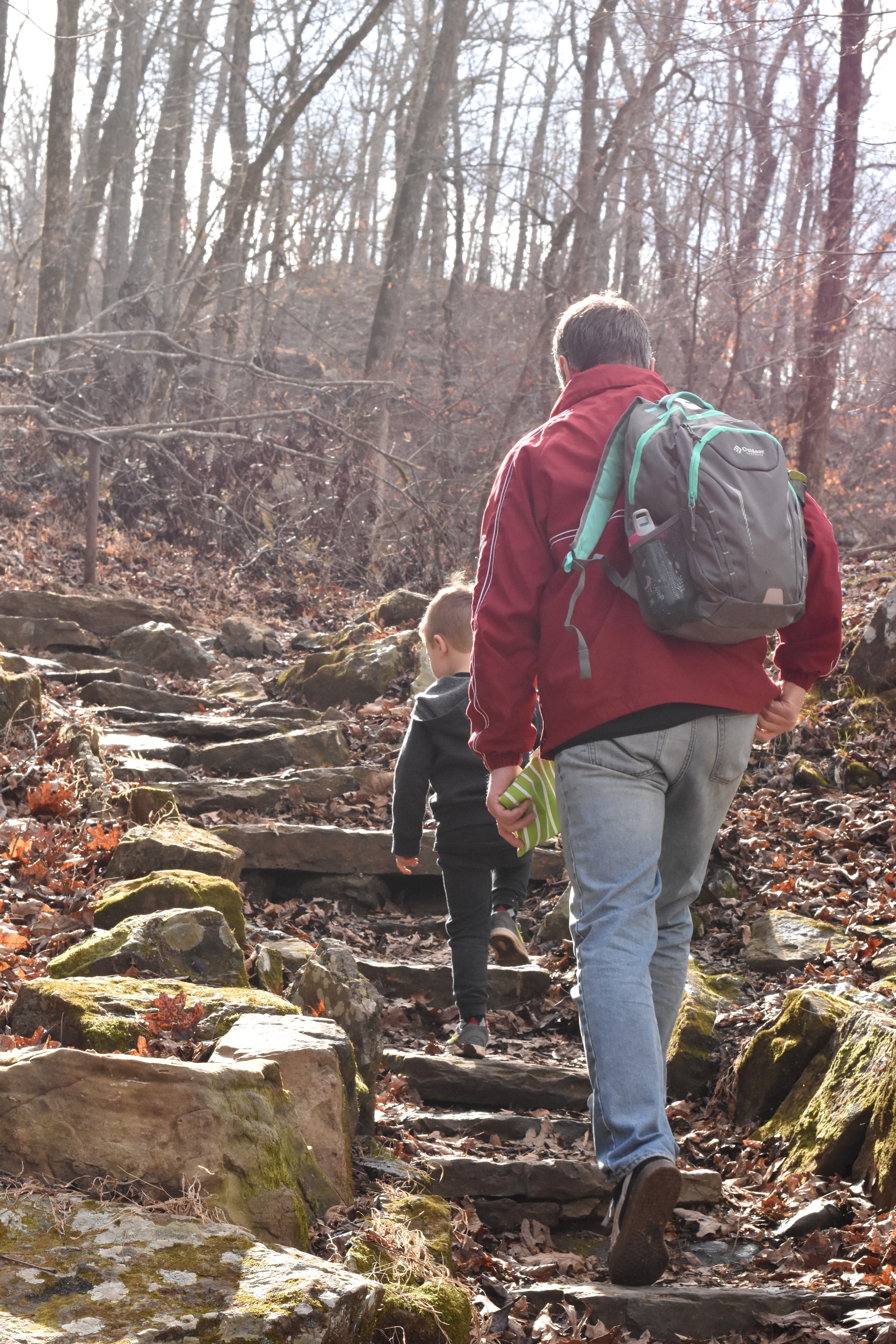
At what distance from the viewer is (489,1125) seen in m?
3.98

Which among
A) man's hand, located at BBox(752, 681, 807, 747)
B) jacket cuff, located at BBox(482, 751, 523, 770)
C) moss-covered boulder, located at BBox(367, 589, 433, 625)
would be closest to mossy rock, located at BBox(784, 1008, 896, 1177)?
man's hand, located at BBox(752, 681, 807, 747)

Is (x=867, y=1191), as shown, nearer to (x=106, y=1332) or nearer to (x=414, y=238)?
(x=106, y=1332)

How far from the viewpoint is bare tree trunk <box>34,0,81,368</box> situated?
15148 millimetres

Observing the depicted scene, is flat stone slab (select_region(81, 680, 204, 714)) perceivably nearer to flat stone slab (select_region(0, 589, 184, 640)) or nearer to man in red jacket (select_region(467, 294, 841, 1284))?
flat stone slab (select_region(0, 589, 184, 640))

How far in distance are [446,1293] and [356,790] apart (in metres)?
5.03

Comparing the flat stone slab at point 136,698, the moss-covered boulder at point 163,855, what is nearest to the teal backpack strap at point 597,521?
the moss-covered boulder at point 163,855

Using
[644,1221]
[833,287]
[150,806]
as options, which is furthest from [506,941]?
[833,287]

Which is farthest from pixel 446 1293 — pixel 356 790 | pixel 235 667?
pixel 235 667

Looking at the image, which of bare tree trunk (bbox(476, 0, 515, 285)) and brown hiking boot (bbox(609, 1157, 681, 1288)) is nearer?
brown hiking boot (bbox(609, 1157, 681, 1288))

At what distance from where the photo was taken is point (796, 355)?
11.5 metres

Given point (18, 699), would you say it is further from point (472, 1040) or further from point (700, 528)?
point (700, 528)

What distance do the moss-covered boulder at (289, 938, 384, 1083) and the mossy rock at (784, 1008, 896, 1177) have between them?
142 cm

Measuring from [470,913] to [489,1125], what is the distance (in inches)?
32.4

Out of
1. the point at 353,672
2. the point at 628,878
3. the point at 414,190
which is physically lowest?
the point at 353,672
